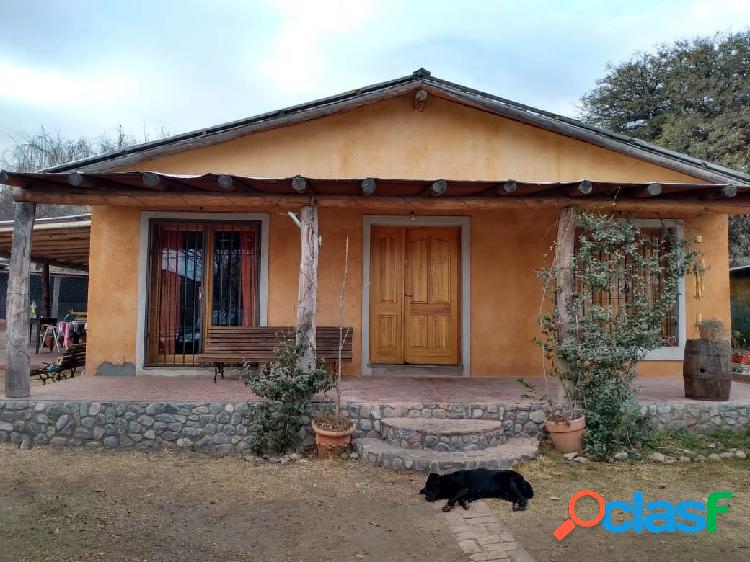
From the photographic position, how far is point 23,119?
83.2 ft

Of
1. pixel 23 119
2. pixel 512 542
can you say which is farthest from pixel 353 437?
pixel 23 119

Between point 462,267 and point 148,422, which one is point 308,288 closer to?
point 148,422

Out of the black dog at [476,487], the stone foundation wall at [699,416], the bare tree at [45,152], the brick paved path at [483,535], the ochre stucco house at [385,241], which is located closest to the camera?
the brick paved path at [483,535]

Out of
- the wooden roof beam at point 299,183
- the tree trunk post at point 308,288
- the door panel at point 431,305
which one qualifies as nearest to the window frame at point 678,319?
the door panel at point 431,305

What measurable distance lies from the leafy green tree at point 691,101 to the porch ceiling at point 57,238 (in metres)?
14.7

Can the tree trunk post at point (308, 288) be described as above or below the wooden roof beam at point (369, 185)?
below

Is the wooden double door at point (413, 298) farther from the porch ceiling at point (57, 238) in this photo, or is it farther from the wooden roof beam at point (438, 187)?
the porch ceiling at point (57, 238)

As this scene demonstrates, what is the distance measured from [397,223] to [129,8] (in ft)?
24.9

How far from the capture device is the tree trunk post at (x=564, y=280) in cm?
622

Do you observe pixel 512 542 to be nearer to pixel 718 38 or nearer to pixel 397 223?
pixel 397 223

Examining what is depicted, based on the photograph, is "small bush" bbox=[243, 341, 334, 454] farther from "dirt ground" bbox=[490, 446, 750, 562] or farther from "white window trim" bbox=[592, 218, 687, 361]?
"white window trim" bbox=[592, 218, 687, 361]

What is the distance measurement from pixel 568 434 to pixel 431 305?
3091mm

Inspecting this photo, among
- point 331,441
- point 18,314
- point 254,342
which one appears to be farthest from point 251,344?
point 18,314

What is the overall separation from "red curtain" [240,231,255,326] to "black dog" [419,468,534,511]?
4333mm
